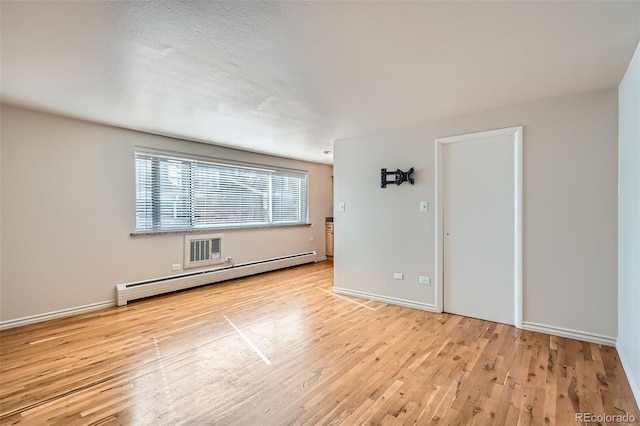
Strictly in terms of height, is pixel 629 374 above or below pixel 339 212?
below

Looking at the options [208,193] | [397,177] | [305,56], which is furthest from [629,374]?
[208,193]

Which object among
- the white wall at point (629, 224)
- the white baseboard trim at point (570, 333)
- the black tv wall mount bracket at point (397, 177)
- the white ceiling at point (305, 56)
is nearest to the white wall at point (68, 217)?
the white ceiling at point (305, 56)

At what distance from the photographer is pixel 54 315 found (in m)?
3.50

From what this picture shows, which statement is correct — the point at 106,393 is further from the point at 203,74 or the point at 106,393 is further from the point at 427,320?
the point at 427,320

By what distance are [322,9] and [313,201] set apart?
5520 millimetres

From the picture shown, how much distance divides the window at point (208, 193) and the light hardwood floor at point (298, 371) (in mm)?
1543

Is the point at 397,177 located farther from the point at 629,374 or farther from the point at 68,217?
the point at 68,217

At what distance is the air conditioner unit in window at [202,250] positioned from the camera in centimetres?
480

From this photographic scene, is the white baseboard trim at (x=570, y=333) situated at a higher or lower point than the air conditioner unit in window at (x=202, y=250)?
lower

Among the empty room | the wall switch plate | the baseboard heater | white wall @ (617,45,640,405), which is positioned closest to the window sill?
the empty room

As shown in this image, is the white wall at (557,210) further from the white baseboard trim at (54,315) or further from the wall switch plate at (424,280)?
the white baseboard trim at (54,315)

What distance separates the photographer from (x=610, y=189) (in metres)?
2.71

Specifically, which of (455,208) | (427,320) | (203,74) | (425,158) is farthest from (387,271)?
(203,74)

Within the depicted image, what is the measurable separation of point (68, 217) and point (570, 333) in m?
5.49
